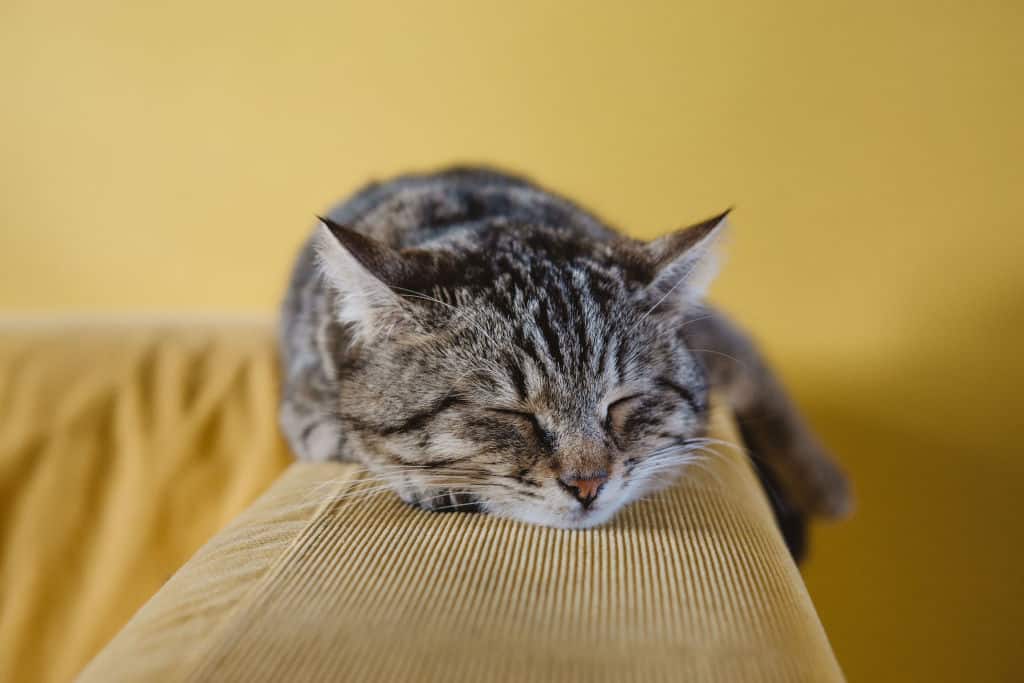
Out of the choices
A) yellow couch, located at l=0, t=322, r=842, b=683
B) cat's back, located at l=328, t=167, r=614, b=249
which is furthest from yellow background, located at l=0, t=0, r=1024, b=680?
yellow couch, located at l=0, t=322, r=842, b=683

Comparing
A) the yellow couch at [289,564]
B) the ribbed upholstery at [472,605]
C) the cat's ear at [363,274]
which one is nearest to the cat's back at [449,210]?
→ the cat's ear at [363,274]

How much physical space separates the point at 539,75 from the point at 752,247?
61 centimetres

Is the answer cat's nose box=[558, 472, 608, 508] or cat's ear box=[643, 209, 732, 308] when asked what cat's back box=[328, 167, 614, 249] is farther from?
cat's nose box=[558, 472, 608, 508]

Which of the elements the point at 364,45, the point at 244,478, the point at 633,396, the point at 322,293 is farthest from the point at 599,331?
the point at 364,45

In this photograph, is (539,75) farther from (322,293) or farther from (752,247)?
(322,293)

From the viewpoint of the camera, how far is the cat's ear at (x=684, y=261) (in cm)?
86

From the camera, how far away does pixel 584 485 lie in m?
0.75

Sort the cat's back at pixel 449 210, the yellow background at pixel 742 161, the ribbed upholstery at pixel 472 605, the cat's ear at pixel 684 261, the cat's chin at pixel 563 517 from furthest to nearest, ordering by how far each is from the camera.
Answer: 1. the yellow background at pixel 742 161
2. the cat's back at pixel 449 210
3. the cat's ear at pixel 684 261
4. the cat's chin at pixel 563 517
5. the ribbed upholstery at pixel 472 605

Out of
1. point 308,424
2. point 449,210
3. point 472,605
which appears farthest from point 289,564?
point 449,210

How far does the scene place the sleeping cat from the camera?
77cm

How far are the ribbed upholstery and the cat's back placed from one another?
0.48 m

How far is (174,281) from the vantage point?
178 centimetres

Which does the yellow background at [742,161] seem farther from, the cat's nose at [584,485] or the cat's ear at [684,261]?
the cat's nose at [584,485]

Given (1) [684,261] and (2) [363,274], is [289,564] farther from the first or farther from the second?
(1) [684,261]
